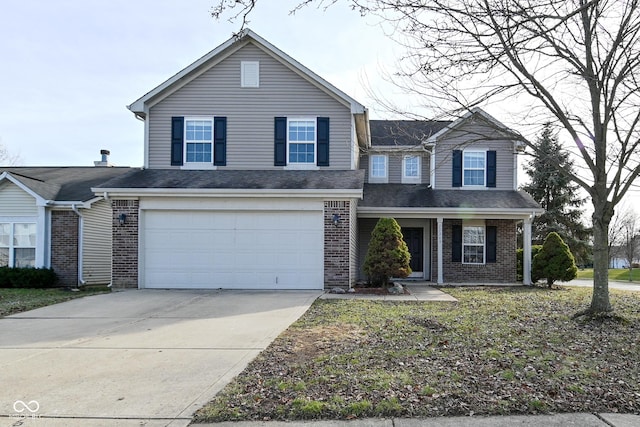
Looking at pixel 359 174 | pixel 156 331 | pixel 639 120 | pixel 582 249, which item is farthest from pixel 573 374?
pixel 582 249

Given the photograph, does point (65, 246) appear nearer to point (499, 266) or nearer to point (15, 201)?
point (15, 201)

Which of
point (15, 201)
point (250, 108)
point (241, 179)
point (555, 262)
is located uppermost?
point (250, 108)

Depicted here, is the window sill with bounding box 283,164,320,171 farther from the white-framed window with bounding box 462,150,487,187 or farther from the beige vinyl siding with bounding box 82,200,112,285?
the beige vinyl siding with bounding box 82,200,112,285

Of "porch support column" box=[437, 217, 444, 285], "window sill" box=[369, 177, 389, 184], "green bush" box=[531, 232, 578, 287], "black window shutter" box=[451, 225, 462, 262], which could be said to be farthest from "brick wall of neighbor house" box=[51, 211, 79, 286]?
"green bush" box=[531, 232, 578, 287]

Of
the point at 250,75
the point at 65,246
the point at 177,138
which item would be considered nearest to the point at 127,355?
the point at 177,138

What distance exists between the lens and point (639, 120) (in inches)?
332

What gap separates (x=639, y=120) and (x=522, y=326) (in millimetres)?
4036

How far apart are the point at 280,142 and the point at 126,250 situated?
18.1ft

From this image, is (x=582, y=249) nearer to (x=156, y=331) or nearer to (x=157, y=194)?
(x=157, y=194)

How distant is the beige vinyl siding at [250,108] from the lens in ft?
50.2

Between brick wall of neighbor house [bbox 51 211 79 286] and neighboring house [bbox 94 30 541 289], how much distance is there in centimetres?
327

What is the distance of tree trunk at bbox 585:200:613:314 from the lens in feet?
28.3

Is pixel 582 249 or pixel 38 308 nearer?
pixel 38 308

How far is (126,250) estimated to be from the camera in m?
14.1
